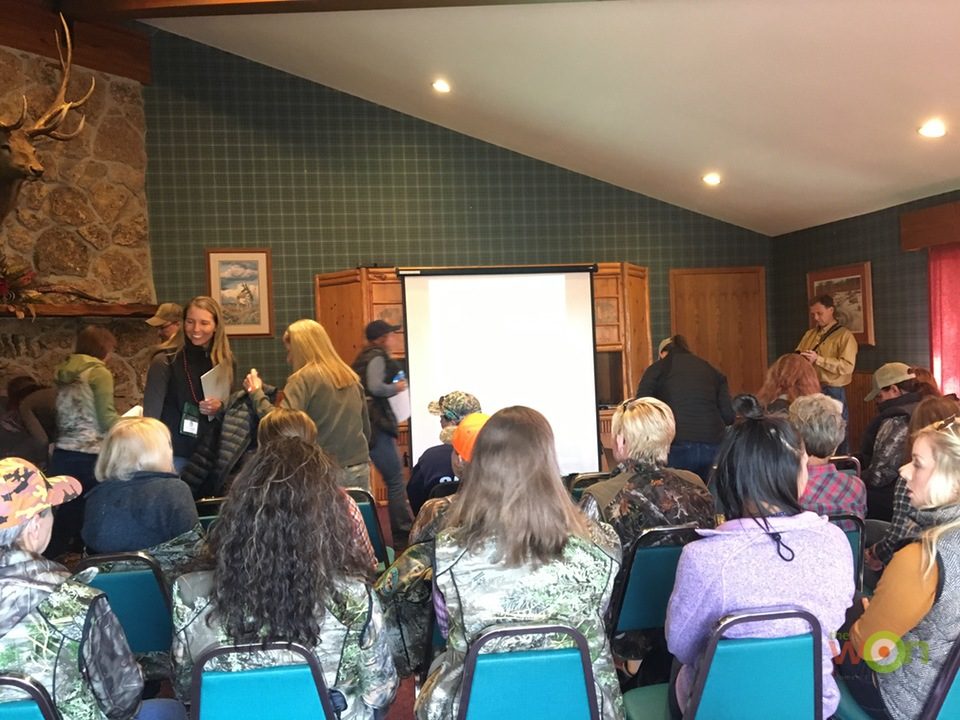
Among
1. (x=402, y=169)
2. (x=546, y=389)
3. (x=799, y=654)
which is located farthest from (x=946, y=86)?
(x=402, y=169)

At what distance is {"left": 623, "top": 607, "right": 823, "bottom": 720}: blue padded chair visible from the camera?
1.50 meters

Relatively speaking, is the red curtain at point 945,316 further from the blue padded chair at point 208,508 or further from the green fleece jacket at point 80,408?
the green fleece jacket at point 80,408

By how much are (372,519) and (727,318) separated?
18.5ft

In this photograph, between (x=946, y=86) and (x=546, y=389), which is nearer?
(x=946, y=86)

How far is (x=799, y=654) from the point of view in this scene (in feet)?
5.01

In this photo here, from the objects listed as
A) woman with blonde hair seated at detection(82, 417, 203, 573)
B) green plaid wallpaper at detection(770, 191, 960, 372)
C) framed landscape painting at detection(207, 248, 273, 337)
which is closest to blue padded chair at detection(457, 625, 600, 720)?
woman with blonde hair seated at detection(82, 417, 203, 573)

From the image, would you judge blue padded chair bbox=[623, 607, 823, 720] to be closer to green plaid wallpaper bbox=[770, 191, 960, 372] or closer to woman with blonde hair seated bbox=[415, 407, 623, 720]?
woman with blonde hair seated bbox=[415, 407, 623, 720]

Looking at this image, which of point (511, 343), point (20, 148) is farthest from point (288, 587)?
point (511, 343)

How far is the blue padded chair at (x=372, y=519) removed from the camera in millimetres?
2773

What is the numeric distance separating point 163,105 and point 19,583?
5911mm

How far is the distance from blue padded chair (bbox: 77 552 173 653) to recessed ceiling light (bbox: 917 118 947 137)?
4.46 m

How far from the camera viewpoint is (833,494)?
8.38 feet

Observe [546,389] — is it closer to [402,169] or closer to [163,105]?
[402,169]

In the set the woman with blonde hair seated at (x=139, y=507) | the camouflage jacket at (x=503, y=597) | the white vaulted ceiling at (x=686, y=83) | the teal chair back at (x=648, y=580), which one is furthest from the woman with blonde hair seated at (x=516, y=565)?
the white vaulted ceiling at (x=686, y=83)
